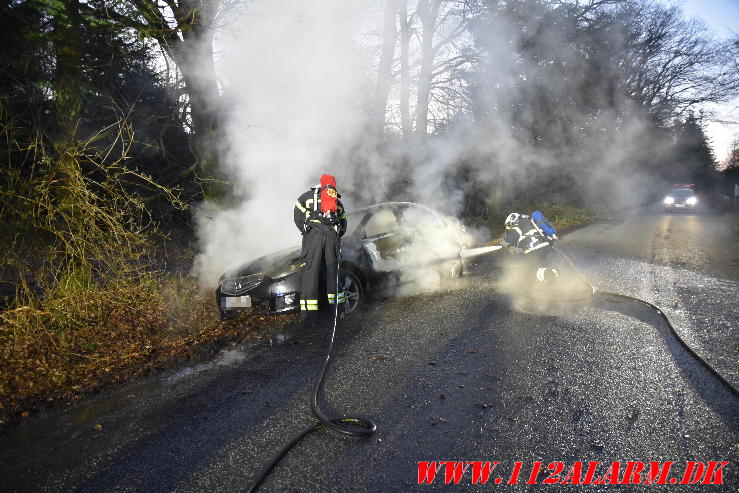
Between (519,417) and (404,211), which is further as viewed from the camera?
(404,211)

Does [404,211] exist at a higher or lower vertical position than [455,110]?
lower

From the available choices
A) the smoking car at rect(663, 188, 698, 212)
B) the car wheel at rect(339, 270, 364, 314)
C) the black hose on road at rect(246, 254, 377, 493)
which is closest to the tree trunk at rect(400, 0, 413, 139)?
the car wheel at rect(339, 270, 364, 314)

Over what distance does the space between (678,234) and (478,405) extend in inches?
581

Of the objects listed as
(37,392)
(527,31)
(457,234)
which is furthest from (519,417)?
(527,31)

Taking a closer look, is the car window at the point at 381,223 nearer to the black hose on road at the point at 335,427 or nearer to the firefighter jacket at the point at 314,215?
the firefighter jacket at the point at 314,215

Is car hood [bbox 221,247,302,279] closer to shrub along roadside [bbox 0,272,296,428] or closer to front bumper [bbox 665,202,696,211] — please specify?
shrub along roadside [bbox 0,272,296,428]

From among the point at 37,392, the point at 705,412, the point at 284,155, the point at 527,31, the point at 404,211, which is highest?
the point at 527,31

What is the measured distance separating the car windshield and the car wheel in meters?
29.3

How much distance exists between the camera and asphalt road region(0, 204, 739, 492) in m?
2.51

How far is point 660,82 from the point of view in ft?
87.8

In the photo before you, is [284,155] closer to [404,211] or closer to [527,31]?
[404,211]

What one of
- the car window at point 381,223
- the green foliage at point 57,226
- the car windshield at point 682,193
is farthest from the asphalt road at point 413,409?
the car windshield at point 682,193

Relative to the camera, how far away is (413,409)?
3.11 m

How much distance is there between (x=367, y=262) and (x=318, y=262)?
1003 mm
